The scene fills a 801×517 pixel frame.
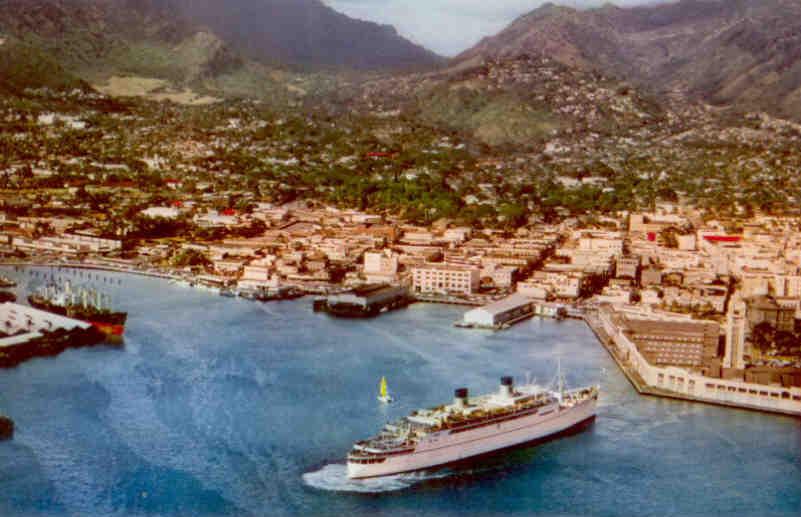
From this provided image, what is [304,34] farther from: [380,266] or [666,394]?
[666,394]

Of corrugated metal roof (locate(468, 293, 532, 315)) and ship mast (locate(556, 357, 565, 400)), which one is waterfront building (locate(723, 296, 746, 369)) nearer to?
ship mast (locate(556, 357, 565, 400))

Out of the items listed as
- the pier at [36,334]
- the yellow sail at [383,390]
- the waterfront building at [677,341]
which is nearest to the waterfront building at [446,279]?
the waterfront building at [677,341]

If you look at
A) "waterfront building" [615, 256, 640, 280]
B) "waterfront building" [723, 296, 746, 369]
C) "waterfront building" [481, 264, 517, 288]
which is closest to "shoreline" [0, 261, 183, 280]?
"waterfront building" [481, 264, 517, 288]

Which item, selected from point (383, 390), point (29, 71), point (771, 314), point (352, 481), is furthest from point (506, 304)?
point (29, 71)

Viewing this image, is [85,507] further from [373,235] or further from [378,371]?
[373,235]

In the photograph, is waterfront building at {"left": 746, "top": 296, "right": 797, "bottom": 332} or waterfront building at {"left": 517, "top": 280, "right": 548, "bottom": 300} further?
waterfront building at {"left": 517, "top": 280, "right": 548, "bottom": 300}

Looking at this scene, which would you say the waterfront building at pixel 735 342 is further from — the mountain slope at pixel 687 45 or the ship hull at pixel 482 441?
the mountain slope at pixel 687 45
